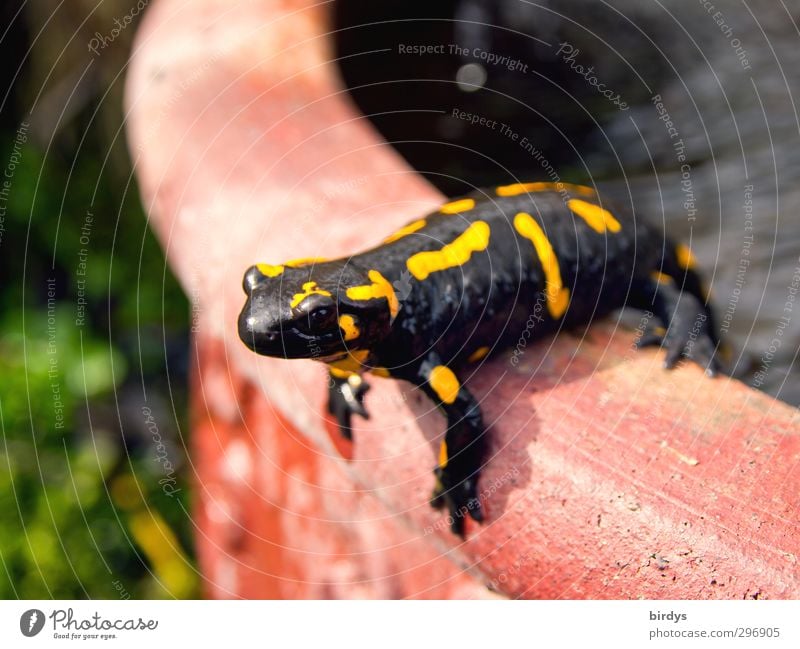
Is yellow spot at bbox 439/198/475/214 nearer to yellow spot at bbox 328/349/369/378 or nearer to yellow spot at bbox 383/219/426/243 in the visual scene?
yellow spot at bbox 383/219/426/243

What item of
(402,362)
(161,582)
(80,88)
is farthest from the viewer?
(80,88)

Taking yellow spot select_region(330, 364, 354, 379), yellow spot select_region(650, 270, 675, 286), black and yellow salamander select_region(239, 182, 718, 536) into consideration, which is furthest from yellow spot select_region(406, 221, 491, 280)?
yellow spot select_region(650, 270, 675, 286)

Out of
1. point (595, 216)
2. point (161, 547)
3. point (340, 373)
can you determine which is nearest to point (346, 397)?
point (340, 373)

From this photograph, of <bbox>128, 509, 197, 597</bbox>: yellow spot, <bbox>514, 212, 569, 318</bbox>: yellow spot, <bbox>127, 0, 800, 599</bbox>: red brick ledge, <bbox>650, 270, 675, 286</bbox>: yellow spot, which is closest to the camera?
→ <bbox>127, 0, 800, 599</bbox>: red brick ledge

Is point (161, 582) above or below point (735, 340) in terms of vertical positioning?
below

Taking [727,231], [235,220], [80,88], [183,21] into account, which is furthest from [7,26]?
[727,231]

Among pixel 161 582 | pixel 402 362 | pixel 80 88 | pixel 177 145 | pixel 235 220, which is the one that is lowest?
pixel 161 582

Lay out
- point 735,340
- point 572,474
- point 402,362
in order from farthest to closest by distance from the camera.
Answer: point 735,340
point 402,362
point 572,474

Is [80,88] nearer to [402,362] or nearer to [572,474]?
[402,362]
